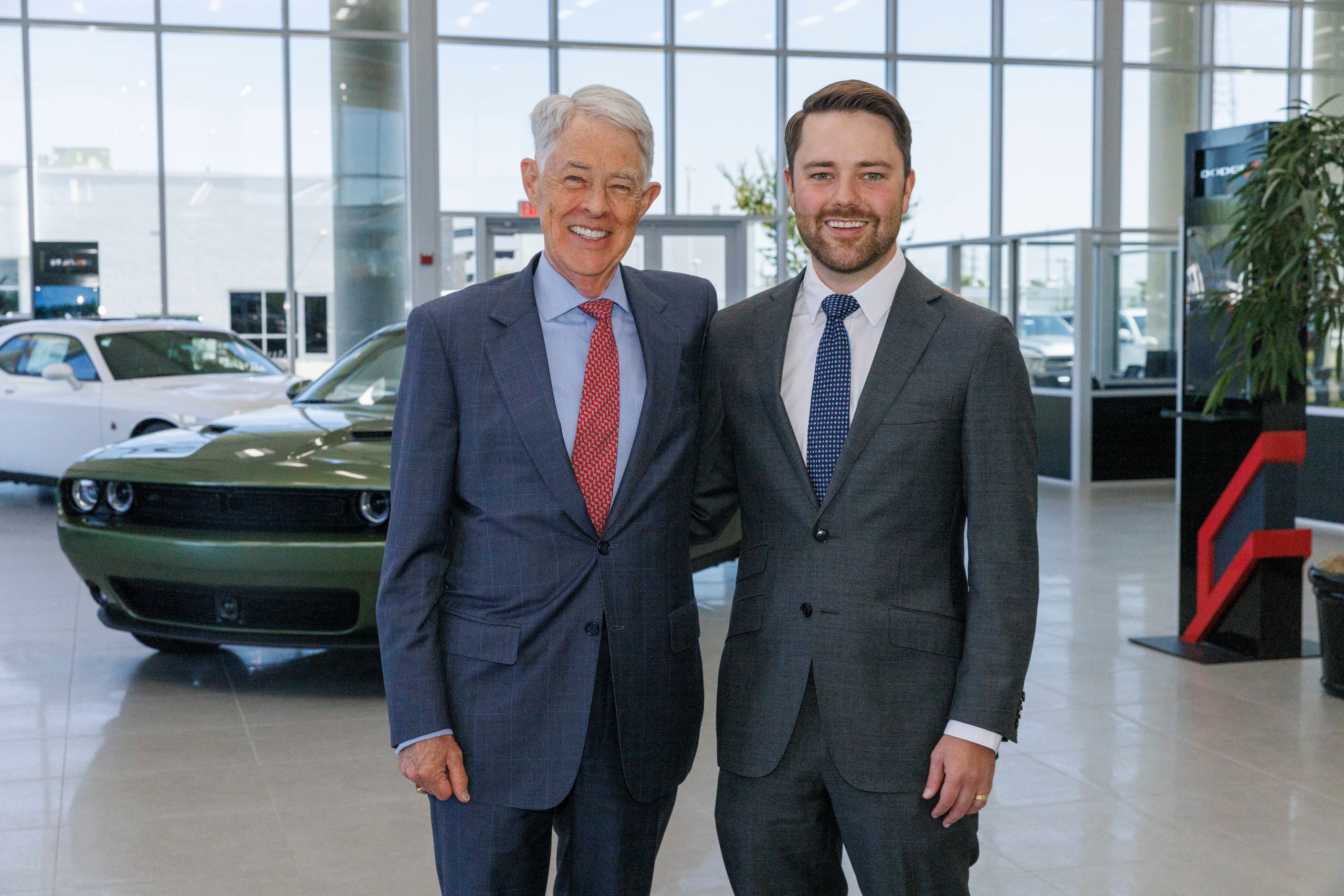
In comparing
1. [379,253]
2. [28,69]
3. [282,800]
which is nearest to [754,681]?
[282,800]

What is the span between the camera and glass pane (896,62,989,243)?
16.3 meters

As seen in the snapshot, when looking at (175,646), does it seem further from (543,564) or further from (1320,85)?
(1320,85)

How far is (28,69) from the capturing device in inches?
573

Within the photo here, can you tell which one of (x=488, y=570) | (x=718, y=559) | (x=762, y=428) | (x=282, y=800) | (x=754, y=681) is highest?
(x=762, y=428)

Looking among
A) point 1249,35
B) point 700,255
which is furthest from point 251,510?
point 1249,35

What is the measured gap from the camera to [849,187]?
192 centimetres

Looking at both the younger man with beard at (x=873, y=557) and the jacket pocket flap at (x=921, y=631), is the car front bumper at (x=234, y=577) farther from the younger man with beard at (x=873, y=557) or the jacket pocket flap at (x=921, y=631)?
the jacket pocket flap at (x=921, y=631)

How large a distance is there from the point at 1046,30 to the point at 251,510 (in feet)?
47.8

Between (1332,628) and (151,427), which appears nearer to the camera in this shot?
(1332,628)

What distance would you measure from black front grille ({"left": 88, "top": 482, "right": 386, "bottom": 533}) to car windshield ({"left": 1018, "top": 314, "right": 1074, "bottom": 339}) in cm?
896

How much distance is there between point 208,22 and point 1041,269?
9648 mm

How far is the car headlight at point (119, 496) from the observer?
4.89 metres

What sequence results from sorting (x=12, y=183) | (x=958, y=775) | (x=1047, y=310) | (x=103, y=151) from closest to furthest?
(x=958, y=775)
(x=1047, y=310)
(x=12, y=183)
(x=103, y=151)

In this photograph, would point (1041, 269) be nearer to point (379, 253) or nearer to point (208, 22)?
point (379, 253)
